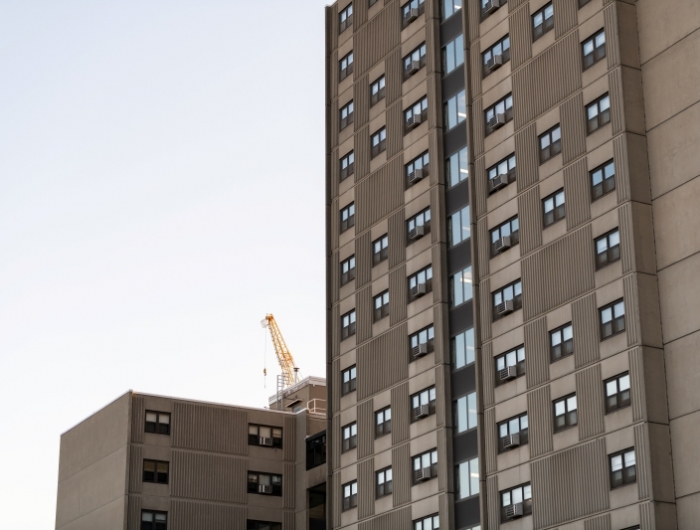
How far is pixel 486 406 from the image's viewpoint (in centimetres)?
7888

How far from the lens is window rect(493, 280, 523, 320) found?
7812 cm

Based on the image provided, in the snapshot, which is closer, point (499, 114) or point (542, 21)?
point (542, 21)

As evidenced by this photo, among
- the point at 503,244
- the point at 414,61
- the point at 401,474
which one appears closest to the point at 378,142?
the point at 414,61

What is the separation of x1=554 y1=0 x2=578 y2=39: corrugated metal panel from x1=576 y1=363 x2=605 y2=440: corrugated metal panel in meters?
18.9

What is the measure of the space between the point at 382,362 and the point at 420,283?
5678 millimetres

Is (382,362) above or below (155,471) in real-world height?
above

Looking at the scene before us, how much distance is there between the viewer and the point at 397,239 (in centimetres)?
8994

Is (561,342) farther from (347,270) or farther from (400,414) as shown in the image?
(347,270)

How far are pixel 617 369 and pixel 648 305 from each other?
3.43m

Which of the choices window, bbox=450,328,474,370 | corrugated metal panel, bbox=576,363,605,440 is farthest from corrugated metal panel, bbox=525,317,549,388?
window, bbox=450,328,474,370

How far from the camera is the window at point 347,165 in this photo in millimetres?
96875

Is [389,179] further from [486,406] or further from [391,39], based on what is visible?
[486,406]

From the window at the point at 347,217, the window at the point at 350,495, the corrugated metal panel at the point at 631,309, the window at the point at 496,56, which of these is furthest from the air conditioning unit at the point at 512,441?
the window at the point at 347,217

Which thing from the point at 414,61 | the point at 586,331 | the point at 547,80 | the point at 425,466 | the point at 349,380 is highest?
the point at 414,61
